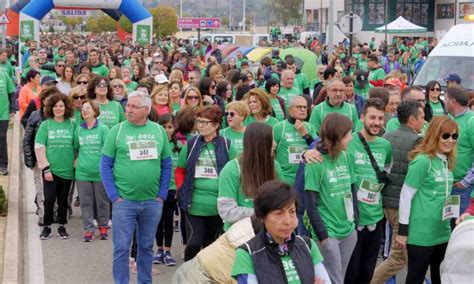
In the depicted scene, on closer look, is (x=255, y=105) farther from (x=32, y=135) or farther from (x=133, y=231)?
(x=32, y=135)

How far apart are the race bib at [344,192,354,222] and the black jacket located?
16.2ft

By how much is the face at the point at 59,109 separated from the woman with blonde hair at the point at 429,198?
15.1ft

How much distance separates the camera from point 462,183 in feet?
27.1

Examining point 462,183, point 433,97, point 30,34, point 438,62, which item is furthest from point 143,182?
point 30,34

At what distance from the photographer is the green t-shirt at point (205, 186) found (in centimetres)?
764

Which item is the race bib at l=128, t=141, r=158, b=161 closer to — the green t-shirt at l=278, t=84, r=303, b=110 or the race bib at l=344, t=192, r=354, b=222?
the race bib at l=344, t=192, r=354, b=222

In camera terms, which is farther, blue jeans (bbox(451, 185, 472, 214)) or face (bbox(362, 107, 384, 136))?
blue jeans (bbox(451, 185, 472, 214))

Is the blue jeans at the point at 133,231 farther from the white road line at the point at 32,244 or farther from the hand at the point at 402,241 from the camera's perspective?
the hand at the point at 402,241

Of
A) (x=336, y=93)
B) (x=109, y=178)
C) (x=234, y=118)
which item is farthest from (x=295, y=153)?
(x=109, y=178)

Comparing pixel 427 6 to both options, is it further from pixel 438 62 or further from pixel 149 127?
pixel 149 127

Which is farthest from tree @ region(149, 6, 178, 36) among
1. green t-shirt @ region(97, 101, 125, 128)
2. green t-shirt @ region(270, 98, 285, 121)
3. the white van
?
green t-shirt @ region(97, 101, 125, 128)

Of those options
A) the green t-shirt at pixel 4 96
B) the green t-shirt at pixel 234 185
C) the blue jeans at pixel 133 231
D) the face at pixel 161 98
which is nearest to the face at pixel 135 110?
Result: the blue jeans at pixel 133 231

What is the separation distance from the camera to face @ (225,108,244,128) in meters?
8.43

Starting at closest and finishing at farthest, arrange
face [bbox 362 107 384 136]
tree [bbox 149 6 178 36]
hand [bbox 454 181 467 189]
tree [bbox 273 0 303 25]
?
face [bbox 362 107 384 136] < hand [bbox 454 181 467 189] < tree [bbox 149 6 178 36] < tree [bbox 273 0 303 25]
